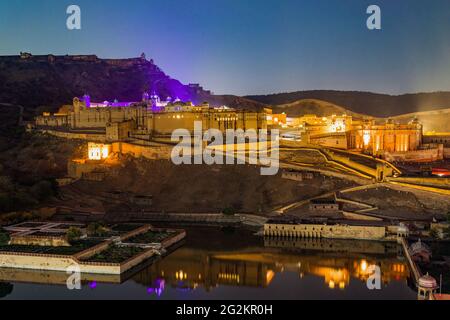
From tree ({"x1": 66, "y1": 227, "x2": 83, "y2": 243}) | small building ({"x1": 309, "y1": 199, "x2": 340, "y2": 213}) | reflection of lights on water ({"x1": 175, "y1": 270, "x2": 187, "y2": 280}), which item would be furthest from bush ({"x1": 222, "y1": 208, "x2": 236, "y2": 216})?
reflection of lights on water ({"x1": 175, "y1": 270, "x2": 187, "y2": 280})

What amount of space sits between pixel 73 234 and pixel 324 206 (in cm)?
1442

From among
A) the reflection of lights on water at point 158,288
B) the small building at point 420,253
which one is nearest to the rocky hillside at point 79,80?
the reflection of lights on water at point 158,288

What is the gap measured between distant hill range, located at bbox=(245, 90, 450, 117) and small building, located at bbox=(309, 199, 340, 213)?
130 feet

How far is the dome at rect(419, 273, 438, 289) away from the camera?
62.2 ft

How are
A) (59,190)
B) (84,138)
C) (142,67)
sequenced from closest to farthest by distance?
(59,190) < (84,138) < (142,67)

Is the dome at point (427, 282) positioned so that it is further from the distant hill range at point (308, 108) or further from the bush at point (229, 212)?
the distant hill range at point (308, 108)

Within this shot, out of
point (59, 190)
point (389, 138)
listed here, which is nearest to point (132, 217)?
point (59, 190)

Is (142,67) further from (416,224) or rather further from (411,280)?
(411,280)

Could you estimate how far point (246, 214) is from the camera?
34.5m

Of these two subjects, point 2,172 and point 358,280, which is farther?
point 2,172

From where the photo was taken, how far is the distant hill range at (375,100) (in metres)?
73.8

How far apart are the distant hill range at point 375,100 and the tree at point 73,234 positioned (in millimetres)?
51664

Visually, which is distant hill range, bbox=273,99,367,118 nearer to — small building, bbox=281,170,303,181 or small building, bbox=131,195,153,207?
small building, bbox=281,170,303,181

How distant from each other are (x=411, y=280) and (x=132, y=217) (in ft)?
62.8
